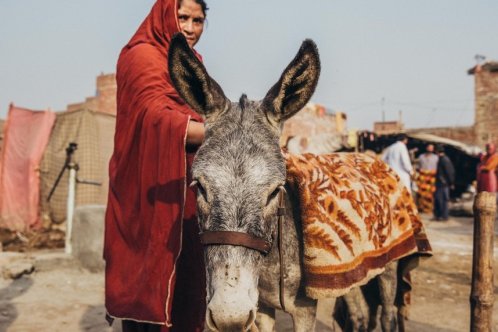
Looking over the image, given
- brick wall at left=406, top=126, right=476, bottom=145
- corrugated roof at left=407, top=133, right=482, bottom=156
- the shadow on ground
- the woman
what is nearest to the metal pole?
the shadow on ground

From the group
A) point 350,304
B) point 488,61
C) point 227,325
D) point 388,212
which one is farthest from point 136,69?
point 488,61

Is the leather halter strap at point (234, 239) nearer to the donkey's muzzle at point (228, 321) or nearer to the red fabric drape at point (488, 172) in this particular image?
the donkey's muzzle at point (228, 321)

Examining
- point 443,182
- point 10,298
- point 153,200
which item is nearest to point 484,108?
point 443,182

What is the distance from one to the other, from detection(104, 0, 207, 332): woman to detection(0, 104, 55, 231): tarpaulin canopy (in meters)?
9.95

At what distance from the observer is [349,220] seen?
10.6ft

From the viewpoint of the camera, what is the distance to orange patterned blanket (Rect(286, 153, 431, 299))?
9.30 feet

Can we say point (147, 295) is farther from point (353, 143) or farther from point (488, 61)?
point (488, 61)

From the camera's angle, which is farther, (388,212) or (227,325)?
(388,212)

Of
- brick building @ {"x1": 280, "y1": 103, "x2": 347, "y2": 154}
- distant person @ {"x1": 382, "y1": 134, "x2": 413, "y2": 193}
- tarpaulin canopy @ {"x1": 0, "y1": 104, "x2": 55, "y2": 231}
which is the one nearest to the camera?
distant person @ {"x1": 382, "y1": 134, "x2": 413, "y2": 193}

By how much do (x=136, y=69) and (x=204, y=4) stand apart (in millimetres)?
881

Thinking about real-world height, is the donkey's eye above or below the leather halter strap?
above

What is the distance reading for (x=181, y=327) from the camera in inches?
96.0

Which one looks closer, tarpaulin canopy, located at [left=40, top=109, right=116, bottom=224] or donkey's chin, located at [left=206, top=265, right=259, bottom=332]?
donkey's chin, located at [left=206, top=265, right=259, bottom=332]

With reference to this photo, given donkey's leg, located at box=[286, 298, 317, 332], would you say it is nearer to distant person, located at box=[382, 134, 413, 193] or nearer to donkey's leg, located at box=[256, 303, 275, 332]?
donkey's leg, located at box=[256, 303, 275, 332]
